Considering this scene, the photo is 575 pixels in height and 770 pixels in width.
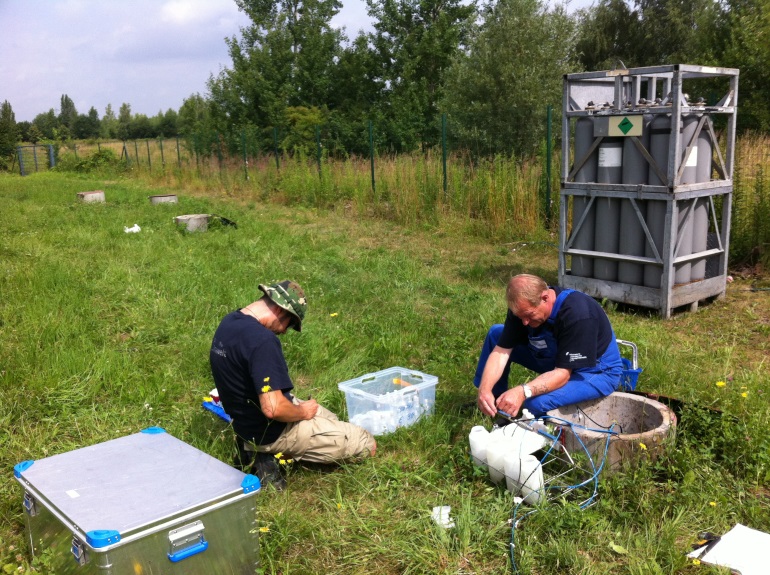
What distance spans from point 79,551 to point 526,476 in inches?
83.3

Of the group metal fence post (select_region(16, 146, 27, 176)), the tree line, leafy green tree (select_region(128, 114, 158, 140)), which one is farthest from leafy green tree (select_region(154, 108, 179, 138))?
metal fence post (select_region(16, 146, 27, 176))

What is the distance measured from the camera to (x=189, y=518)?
280 cm

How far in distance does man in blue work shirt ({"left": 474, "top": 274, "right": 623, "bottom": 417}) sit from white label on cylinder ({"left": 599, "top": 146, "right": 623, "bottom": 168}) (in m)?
3.25

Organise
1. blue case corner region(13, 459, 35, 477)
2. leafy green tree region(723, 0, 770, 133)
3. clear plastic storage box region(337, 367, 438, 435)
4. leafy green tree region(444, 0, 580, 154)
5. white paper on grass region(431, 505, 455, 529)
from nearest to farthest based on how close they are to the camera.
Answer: blue case corner region(13, 459, 35, 477), white paper on grass region(431, 505, 455, 529), clear plastic storage box region(337, 367, 438, 435), leafy green tree region(444, 0, 580, 154), leafy green tree region(723, 0, 770, 133)

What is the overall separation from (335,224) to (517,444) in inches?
413

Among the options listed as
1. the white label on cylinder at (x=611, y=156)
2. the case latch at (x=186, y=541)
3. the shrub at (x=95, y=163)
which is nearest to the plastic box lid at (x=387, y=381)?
the case latch at (x=186, y=541)

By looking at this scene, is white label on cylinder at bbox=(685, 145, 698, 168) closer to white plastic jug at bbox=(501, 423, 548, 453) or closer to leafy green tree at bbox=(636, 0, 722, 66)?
white plastic jug at bbox=(501, 423, 548, 453)

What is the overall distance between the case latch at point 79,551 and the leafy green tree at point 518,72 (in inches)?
689

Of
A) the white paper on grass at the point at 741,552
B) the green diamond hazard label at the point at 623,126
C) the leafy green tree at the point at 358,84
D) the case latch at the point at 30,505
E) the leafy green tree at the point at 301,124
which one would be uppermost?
the leafy green tree at the point at 358,84

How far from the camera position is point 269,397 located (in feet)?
12.0

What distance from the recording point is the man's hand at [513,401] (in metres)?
4.00

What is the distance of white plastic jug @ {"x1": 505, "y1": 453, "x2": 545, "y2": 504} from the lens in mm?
3574

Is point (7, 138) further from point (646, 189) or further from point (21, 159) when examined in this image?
point (646, 189)

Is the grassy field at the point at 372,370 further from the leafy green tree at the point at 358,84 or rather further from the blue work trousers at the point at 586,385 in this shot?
the leafy green tree at the point at 358,84
